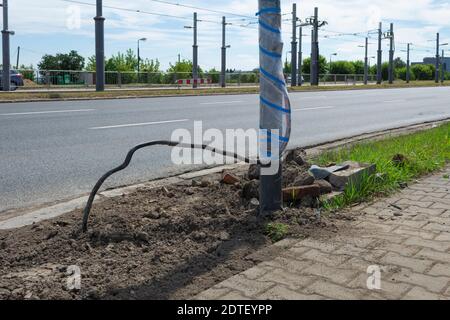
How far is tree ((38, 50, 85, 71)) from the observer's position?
254 ft

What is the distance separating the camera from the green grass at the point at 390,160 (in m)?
4.89

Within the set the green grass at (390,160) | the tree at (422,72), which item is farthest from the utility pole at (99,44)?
the tree at (422,72)

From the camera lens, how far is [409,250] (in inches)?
137

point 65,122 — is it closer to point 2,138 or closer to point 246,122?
point 2,138

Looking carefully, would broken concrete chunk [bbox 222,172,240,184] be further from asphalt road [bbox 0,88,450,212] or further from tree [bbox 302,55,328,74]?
tree [bbox 302,55,328,74]

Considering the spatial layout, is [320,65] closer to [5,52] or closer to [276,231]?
[5,52]

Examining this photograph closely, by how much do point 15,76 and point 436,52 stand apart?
235 feet

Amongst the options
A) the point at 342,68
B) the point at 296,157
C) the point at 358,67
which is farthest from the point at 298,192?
the point at 358,67

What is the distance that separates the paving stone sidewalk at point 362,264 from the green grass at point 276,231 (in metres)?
0.10

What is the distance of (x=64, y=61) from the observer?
7900 centimetres

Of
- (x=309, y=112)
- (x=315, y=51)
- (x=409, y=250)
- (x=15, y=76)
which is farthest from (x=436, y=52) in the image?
(x=409, y=250)

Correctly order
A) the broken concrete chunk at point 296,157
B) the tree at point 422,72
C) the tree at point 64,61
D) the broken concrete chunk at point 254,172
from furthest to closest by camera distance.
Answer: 1. the tree at point 422,72
2. the tree at point 64,61
3. the broken concrete chunk at point 296,157
4. the broken concrete chunk at point 254,172

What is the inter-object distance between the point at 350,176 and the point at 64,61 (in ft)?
259

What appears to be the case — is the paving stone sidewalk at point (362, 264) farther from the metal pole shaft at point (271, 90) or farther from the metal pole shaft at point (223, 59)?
the metal pole shaft at point (223, 59)
